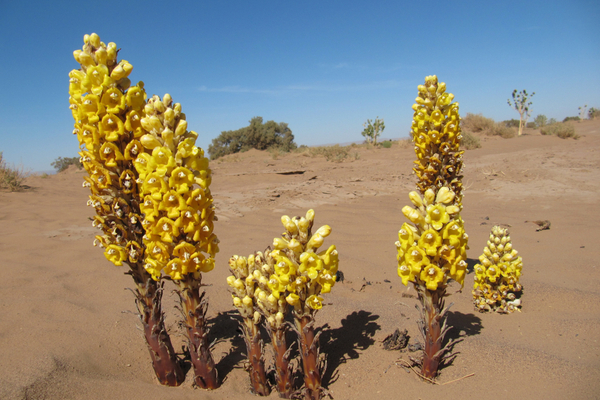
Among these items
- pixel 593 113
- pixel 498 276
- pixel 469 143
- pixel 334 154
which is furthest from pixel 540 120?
pixel 498 276

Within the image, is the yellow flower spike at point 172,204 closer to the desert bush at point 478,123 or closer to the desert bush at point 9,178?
the desert bush at point 9,178

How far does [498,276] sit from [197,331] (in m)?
3.32

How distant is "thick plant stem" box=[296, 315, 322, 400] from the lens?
2455 mm

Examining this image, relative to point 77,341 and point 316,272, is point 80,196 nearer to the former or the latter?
point 77,341

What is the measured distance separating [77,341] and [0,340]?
595 millimetres

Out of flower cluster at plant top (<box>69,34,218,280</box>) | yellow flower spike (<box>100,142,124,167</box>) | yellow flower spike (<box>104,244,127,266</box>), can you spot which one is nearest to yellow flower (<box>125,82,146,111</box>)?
flower cluster at plant top (<box>69,34,218,280</box>)

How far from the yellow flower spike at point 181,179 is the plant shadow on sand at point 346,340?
191 centimetres

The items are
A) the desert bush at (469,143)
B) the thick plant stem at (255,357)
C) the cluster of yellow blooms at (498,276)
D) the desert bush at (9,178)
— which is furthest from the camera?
the desert bush at (469,143)

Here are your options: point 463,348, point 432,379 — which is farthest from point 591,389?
point 432,379

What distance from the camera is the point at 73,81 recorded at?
2.34 meters

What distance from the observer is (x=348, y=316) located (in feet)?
12.5

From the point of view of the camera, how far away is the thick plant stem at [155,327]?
263 centimetres

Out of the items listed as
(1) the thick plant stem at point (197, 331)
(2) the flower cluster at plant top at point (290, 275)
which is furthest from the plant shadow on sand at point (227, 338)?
(2) the flower cluster at plant top at point (290, 275)

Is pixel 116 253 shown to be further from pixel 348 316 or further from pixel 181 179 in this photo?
pixel 348 316
